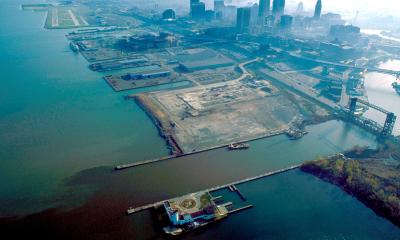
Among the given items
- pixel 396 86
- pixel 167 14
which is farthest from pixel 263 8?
pixel 396 86

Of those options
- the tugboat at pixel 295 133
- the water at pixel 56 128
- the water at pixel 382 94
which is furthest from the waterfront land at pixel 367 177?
the water at pixel 56 128

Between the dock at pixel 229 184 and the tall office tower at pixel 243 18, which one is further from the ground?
the tall office tower at pixel 243 18

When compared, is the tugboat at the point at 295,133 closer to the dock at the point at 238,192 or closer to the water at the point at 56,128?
the dock at the point at 238,192

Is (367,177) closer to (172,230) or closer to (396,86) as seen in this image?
(172,230)

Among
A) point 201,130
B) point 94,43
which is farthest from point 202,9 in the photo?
point 201,130

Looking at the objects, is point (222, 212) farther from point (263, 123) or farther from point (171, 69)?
point (171, 69)

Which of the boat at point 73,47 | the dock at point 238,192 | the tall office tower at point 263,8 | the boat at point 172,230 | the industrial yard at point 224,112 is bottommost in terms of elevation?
the boat at point 172,230

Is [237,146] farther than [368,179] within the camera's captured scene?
Yes
